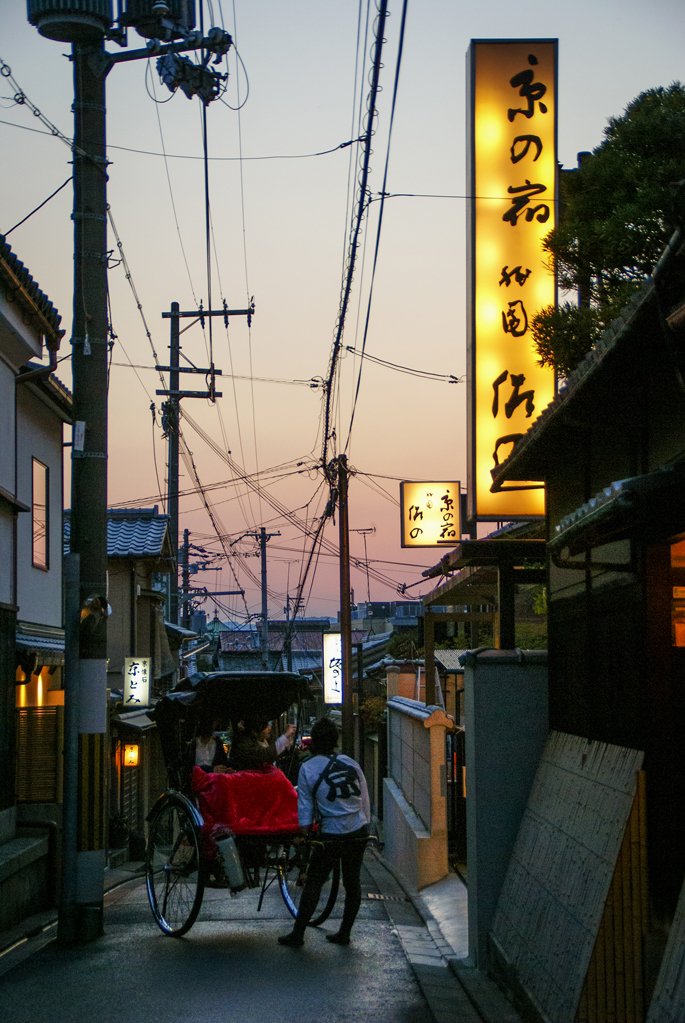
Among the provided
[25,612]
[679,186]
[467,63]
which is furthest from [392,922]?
[467,63]

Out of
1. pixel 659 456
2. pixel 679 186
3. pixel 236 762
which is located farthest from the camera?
pixel 236 762

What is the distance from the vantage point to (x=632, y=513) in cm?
587

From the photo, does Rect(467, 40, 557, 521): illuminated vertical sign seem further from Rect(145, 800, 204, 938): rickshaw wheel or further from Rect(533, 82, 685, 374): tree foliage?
Rect(145, 800, 204, 938): rickshaw wheel

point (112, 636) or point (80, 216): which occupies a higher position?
point (80, 216)

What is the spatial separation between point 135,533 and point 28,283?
18.7 metres

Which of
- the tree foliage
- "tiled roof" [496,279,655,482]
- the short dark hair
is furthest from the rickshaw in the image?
the tree foliage

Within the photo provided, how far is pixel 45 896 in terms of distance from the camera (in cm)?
1448

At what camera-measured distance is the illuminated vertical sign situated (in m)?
12.4

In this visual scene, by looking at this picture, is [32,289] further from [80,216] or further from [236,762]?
[236,762]

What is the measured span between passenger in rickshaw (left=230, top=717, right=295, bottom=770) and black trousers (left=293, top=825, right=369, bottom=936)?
226 cm

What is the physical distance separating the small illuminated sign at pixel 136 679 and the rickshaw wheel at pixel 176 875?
700 inches

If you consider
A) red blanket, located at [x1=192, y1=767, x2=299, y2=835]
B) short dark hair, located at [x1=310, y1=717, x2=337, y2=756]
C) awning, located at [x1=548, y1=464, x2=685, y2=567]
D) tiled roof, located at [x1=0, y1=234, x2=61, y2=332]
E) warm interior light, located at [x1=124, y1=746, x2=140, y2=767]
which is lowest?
warm interior light, located at [x1=124, y1=746, x2=140, y2=767]

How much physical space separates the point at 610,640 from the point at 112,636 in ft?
83.6

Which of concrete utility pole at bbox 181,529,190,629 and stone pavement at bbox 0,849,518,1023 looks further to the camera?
concrete utility pole at bbox 181,529,190,629
